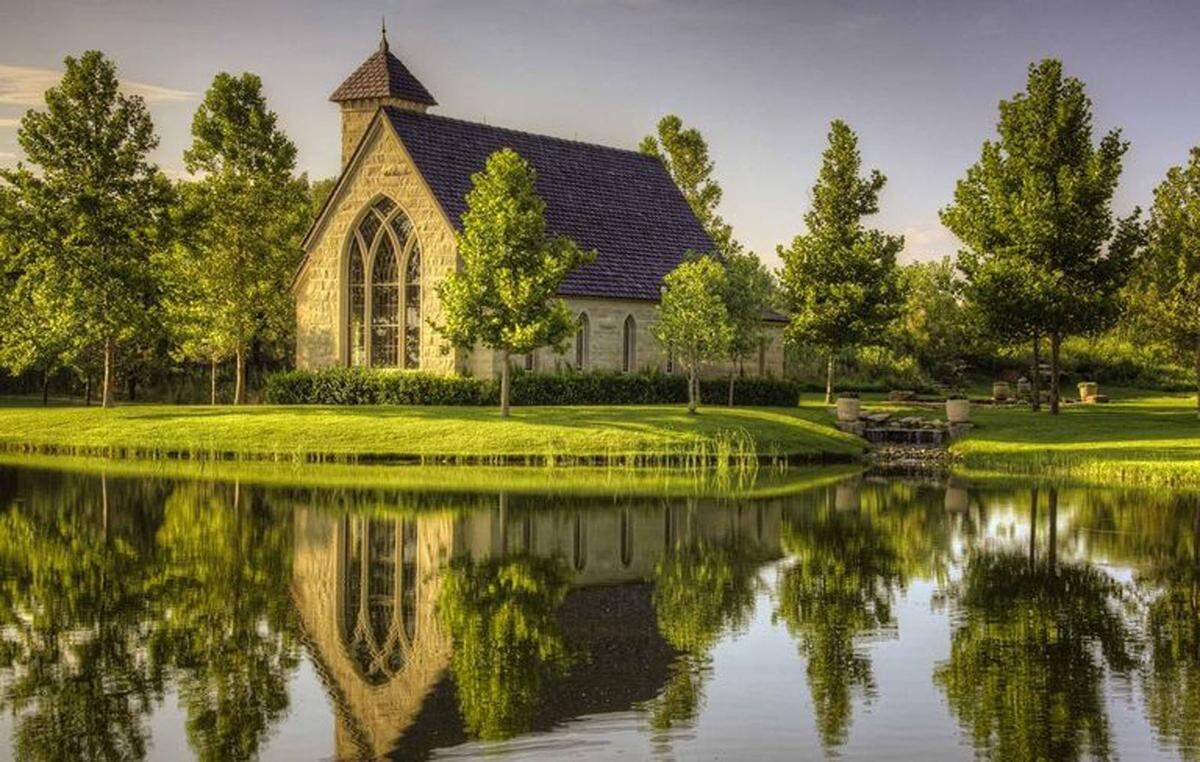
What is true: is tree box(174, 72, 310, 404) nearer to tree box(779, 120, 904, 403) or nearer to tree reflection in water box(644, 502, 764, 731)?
tree box(779, 120, 904, 403)

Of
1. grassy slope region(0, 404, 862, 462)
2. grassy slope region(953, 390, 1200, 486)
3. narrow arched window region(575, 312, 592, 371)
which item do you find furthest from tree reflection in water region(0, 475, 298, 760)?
narrow arched window region(575, 312, 592, 371)

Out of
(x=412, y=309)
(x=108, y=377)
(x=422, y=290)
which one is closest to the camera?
(x=108, y=377)

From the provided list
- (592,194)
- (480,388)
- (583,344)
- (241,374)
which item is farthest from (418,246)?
(241,374)

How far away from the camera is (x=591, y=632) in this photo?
18625 millimetres

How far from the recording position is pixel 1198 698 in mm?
15570

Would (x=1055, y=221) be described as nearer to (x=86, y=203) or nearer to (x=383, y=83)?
(x=383, y=83)

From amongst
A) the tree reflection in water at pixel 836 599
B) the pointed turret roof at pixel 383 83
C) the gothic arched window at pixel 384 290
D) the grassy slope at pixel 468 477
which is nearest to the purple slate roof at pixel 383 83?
the pointed turret roof at pixel 383 83

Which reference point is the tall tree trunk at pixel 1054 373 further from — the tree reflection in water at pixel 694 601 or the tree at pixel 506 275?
the tree reflection in water at pixel 694 601

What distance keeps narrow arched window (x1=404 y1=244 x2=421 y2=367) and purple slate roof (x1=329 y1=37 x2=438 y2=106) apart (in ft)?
22.7

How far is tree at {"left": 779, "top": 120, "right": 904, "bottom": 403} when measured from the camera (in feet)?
180

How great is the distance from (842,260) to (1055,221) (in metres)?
8.18

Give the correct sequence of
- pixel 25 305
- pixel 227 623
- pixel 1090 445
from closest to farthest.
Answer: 1. pixel 227 623
2. pixel 1090 445
3. pixel 25 305

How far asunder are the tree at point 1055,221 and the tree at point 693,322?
9.16m

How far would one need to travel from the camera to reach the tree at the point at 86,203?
5150cm
